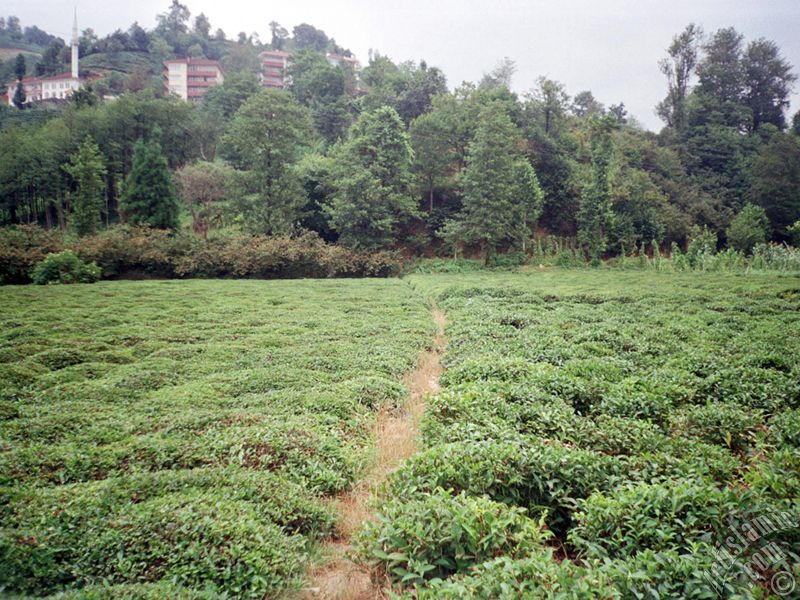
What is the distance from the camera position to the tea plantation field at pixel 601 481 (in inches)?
108

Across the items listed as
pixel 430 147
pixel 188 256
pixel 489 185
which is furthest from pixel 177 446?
pixel 430 147

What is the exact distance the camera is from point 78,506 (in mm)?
3605

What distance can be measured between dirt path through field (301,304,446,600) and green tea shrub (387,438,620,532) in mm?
482

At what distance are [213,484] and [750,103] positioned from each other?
72503mm

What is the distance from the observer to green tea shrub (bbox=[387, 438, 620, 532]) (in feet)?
12.6

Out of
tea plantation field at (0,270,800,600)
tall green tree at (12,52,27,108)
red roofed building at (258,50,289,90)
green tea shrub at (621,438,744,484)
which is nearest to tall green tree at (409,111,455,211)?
tea plantation field at (0,270,800,600)

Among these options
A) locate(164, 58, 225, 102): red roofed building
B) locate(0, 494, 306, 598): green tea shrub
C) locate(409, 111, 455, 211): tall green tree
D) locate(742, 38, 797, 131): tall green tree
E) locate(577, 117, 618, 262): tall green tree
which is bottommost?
locate(0, 494, 306, 598): green tea shrub

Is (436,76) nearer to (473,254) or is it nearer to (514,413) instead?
(473,254)

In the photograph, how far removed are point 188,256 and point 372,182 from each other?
43.9 feet

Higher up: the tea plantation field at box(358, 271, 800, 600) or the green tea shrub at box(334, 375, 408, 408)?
the tea plantation field at box(358, 271, 800, 600)

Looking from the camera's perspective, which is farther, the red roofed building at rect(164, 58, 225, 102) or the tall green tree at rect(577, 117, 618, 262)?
the red roofed building at rect(164, 58, 225, 102)

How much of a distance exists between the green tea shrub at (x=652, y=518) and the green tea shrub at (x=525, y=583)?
1.44ft

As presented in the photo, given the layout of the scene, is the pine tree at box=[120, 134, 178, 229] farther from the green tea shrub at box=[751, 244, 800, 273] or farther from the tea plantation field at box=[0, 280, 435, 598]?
the green tea shrub at box=[751, 244, 800, 273]

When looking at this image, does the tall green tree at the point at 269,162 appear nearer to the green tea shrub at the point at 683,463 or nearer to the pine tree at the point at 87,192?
Result: the pine tree at the point at 87,192
